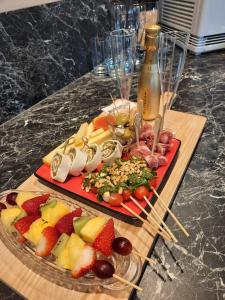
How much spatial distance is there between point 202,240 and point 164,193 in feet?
0.54

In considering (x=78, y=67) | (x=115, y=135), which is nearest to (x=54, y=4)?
(x=78, y=67)

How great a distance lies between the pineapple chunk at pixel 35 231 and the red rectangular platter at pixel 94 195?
6.3 inches

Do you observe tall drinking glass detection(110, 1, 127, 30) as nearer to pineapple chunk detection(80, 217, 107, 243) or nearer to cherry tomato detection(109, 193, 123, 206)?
cherry tomato detection(109, 193, 123, 206)

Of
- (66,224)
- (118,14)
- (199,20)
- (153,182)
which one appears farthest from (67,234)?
(199,20)

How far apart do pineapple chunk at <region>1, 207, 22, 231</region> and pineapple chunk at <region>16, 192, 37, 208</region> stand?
0.03 meters

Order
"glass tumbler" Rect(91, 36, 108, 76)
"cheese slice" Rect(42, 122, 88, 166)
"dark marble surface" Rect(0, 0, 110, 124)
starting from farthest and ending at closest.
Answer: "glass tumbler" Rect(91, 36, 108, 76)
"dark marble surface" Rect(0, 0, 110, 124)
"cheese slice" Rect(42, 122, 88, 166)

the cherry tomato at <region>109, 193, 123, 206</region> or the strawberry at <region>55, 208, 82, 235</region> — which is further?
the cherry tomato at <region>109, 193, 123, 206</region>

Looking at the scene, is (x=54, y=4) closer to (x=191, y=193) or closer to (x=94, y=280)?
(x=191, y=193)

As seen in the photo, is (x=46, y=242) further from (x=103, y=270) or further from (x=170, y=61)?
(x=170, y=61)

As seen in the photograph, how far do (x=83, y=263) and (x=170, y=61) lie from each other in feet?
2.51

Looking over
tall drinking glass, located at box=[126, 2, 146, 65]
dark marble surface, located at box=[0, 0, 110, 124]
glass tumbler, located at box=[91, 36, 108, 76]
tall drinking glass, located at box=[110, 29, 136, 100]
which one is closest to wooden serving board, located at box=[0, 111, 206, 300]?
tall drinking glass, located at box=[110, 29, 136, 100]

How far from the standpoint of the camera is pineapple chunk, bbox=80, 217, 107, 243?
1.83 ft

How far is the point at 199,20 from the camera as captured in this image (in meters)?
1.56

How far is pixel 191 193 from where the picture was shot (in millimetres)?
780
